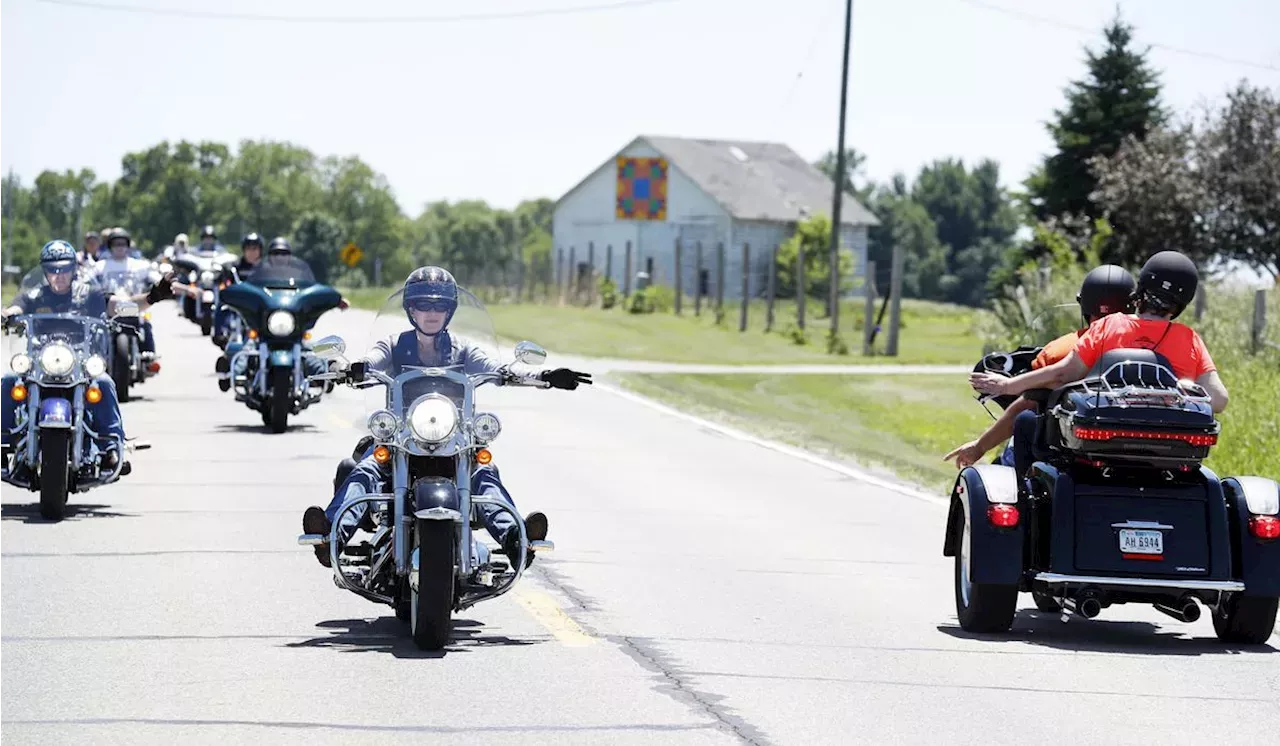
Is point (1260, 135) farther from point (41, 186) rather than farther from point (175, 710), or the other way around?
point (41, 186)

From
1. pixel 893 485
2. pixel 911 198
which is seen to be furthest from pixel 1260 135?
pixel 911 198

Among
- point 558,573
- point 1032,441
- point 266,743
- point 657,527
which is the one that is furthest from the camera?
point 657,527

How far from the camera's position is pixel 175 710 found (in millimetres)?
8266

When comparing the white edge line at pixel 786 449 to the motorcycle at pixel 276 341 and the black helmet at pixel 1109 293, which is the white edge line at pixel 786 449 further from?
the black helmet at pixel 1109 293

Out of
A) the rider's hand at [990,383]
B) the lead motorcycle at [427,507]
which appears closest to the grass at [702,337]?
the rider's hand at [990,383]

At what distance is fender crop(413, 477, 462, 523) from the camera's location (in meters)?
9.39

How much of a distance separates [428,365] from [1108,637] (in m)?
3.55

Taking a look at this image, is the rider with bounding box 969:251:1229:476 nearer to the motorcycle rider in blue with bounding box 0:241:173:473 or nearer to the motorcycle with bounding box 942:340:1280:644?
the motorcycle with bounding box 942:340:1280:644

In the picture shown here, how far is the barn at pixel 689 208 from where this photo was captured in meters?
104

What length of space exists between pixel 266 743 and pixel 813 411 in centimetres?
2353

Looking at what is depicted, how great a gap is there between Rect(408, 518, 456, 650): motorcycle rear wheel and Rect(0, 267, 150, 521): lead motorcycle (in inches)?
206

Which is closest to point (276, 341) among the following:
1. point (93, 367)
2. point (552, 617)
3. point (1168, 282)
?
point (93, 367)

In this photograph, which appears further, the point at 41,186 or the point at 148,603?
the point at 41,186

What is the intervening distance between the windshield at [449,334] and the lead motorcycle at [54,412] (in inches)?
155
